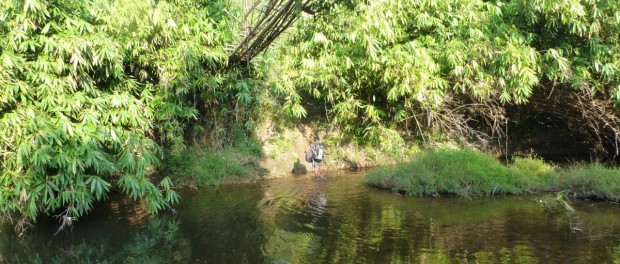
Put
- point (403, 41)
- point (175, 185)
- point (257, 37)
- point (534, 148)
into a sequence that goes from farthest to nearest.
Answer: point (534, 148), point (403, 41), point (175, 185), point (257, 37)

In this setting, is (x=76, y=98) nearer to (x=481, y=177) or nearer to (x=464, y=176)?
(x=464, y=176)

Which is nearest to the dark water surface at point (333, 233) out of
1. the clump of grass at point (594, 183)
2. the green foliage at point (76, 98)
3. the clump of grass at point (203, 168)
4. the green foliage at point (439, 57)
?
the clump of grass at point (594, 183)

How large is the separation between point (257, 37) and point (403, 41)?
177 inches

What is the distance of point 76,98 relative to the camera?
29.6 ft

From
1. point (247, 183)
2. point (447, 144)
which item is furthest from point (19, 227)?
point (447, 144)

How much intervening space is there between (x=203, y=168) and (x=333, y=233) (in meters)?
5.74

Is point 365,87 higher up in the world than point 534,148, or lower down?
higher up

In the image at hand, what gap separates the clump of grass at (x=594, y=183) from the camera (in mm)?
10070

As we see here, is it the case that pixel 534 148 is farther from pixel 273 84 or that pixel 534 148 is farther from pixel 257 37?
pixel 257 37

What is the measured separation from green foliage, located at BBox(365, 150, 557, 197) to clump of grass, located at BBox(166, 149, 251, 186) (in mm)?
4226

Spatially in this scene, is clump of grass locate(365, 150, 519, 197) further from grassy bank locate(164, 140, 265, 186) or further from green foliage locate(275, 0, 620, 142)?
grassy bank locate(164, 140, 265, 186)

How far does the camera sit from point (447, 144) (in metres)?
15.6

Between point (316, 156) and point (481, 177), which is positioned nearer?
point (481, 177)

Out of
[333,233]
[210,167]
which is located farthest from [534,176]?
[210,167]
